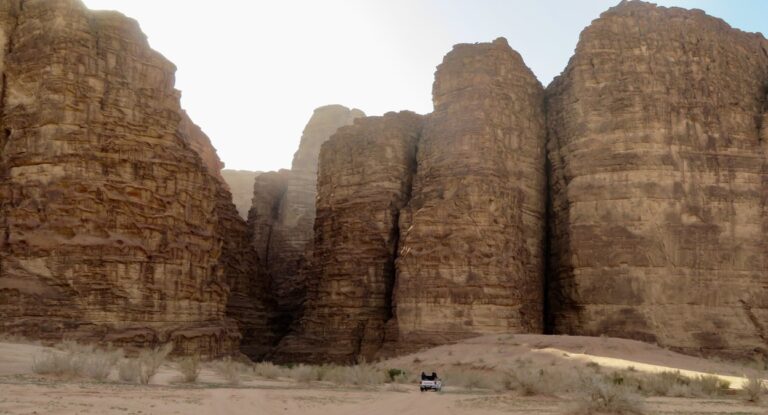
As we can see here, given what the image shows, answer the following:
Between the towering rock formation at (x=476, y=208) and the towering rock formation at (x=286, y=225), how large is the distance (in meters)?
11.8

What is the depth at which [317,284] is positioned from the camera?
3362cm

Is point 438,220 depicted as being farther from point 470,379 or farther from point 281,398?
point 281,398

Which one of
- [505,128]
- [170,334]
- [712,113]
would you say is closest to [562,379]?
[170,334]

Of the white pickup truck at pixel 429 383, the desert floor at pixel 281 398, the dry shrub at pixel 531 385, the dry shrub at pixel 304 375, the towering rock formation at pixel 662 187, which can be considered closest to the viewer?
the desert floor at pixel 281 398

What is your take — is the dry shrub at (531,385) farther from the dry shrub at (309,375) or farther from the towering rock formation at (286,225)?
the towering rock formation at (286,225)

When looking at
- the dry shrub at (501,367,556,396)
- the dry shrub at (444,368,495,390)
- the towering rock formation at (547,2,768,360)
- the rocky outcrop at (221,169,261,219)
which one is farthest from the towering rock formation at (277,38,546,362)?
the rocky outcrop at (221,169,261,219)

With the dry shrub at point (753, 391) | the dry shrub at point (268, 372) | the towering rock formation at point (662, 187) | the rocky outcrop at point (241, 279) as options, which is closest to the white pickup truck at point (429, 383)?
the dry shrub at point (268, 372)

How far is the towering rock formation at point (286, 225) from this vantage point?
1591 inches

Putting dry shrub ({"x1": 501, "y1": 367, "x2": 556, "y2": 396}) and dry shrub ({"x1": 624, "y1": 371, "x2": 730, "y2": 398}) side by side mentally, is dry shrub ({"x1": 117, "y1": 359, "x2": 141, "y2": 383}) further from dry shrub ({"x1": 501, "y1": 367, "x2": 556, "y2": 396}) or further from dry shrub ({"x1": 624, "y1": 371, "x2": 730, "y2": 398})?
dry shrub ({"x1": 624, "y1": 371, "x2": 730, "y2": 398})

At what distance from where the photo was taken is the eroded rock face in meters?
22.5

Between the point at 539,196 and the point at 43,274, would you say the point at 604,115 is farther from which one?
the point at 43,274

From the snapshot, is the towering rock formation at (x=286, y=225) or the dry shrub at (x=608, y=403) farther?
the towering rock formation at (x=286, y=225)

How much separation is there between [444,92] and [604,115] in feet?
22.7

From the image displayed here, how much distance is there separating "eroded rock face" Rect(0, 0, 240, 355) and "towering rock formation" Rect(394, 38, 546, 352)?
312 inches
